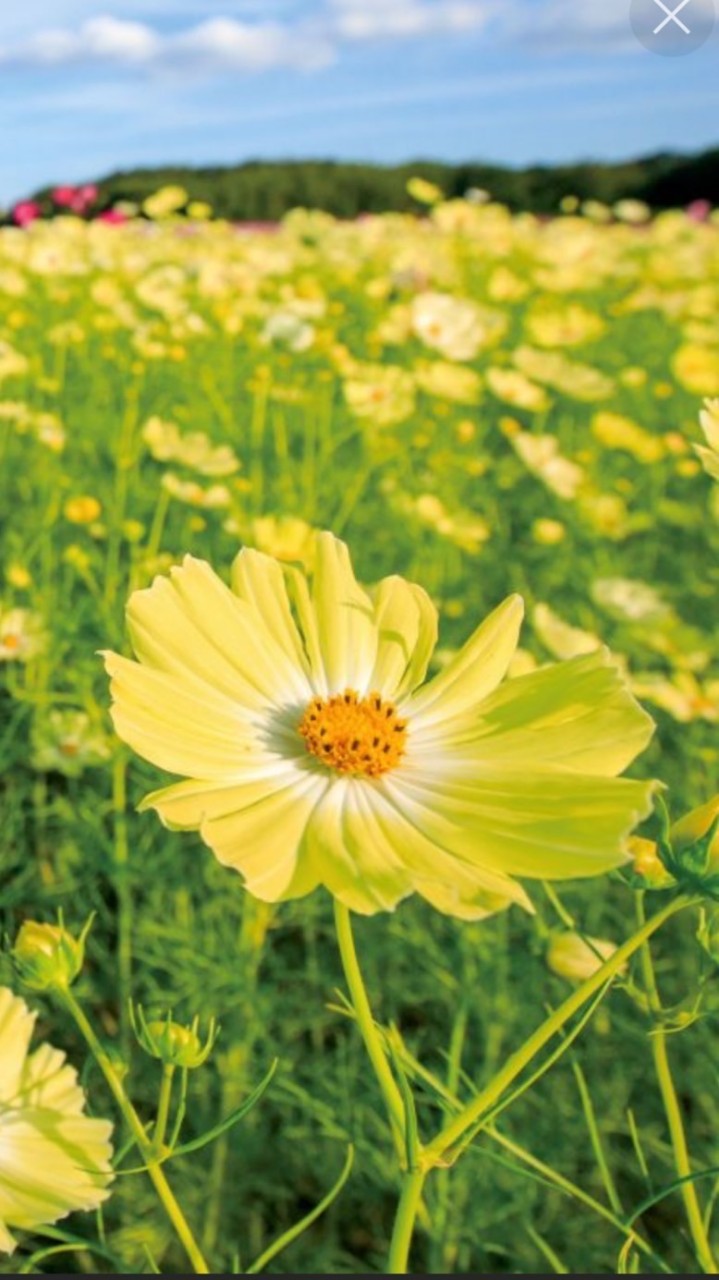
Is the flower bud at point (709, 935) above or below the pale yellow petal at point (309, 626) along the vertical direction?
below

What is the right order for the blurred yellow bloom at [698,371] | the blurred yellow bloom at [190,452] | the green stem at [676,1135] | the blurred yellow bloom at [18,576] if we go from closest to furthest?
the green stem at [676,1135]
the blurred yellow bloom at [18,576]
the blurred yellow bloom at [190,452]
the blurred yellow bloom at [698,371]

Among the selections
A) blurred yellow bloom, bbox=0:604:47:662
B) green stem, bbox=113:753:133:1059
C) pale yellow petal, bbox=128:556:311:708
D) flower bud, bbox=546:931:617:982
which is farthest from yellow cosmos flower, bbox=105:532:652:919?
blurred yellow bloom, bbox=0:604:47:662

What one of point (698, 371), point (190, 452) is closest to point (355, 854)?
point (190, 452)

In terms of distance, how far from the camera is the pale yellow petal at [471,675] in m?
0.42

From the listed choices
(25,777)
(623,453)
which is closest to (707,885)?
(25,777)

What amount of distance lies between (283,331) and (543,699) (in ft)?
5.62

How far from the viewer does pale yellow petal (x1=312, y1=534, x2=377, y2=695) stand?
45 cm

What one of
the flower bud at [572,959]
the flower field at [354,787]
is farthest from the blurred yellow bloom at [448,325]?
the flower bud at [572,959]

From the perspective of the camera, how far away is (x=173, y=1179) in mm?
1213

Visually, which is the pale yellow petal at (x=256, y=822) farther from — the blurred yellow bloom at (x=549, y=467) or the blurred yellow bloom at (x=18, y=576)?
the blurred yellow bloom at (x=549, y=467)

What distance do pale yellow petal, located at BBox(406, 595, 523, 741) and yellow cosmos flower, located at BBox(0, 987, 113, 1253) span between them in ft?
0.52

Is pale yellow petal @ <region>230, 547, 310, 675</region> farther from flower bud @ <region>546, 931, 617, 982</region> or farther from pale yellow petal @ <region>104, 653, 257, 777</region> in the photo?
flower bud @ <region>546, 931, 617, 982</region>

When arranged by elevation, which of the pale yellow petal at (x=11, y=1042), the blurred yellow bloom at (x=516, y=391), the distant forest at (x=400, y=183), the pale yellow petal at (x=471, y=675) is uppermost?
the distant forest at (x=400, y=183)

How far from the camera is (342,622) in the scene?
46 cm
